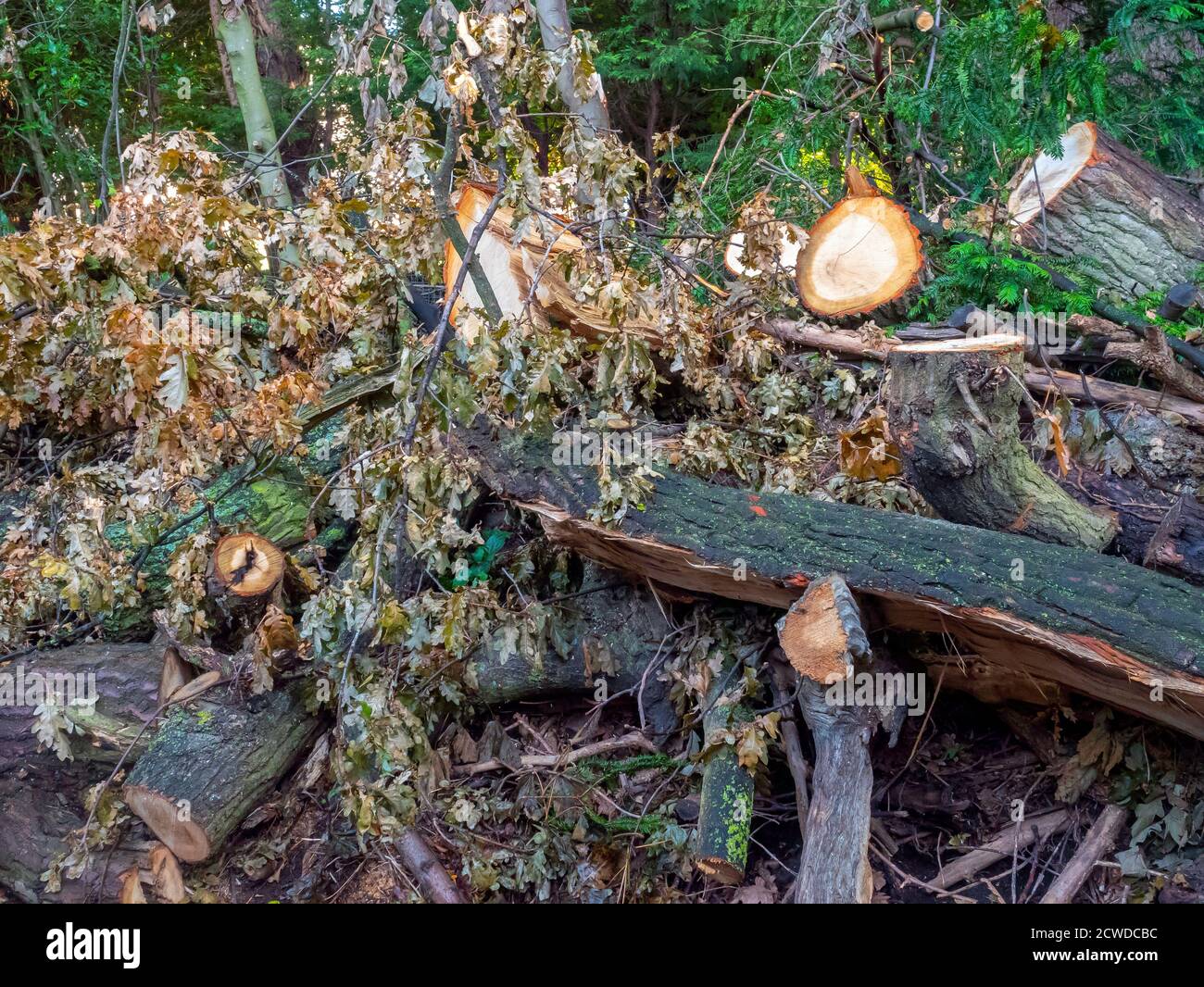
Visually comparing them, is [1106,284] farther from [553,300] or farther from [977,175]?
[553,300]

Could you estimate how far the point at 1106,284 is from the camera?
4574 millimetres

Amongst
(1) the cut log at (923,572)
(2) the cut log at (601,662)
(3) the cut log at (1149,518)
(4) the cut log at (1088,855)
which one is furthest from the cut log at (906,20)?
(4) the cut log at (1088,855)

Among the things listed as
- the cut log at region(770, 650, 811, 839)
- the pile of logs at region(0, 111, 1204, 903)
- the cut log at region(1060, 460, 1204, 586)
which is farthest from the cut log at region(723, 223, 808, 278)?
the cut log at region(770, 650, 811, 839)

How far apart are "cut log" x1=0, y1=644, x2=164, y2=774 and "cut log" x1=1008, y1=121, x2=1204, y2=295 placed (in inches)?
173

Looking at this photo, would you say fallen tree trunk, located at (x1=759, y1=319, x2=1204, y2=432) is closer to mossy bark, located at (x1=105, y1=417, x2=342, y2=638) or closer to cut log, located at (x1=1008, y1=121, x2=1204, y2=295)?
cut log, located at (x1=1008, y1=121, x2=1204, y2=295)

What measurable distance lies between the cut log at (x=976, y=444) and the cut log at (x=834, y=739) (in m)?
0.64

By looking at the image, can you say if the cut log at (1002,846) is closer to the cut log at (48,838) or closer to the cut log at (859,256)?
the cut log at (859,256)

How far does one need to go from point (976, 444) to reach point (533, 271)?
1941mm

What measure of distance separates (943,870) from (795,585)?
982 mm

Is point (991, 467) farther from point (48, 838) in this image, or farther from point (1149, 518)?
point (48, 838)

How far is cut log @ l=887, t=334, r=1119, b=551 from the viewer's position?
9.84 ft

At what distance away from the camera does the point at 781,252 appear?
14.1 feet

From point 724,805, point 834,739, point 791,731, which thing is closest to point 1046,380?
point 791,731

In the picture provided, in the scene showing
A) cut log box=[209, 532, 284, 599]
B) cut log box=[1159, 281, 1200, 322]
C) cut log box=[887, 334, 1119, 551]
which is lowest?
cut log box=[209, 532, 284, 599]
